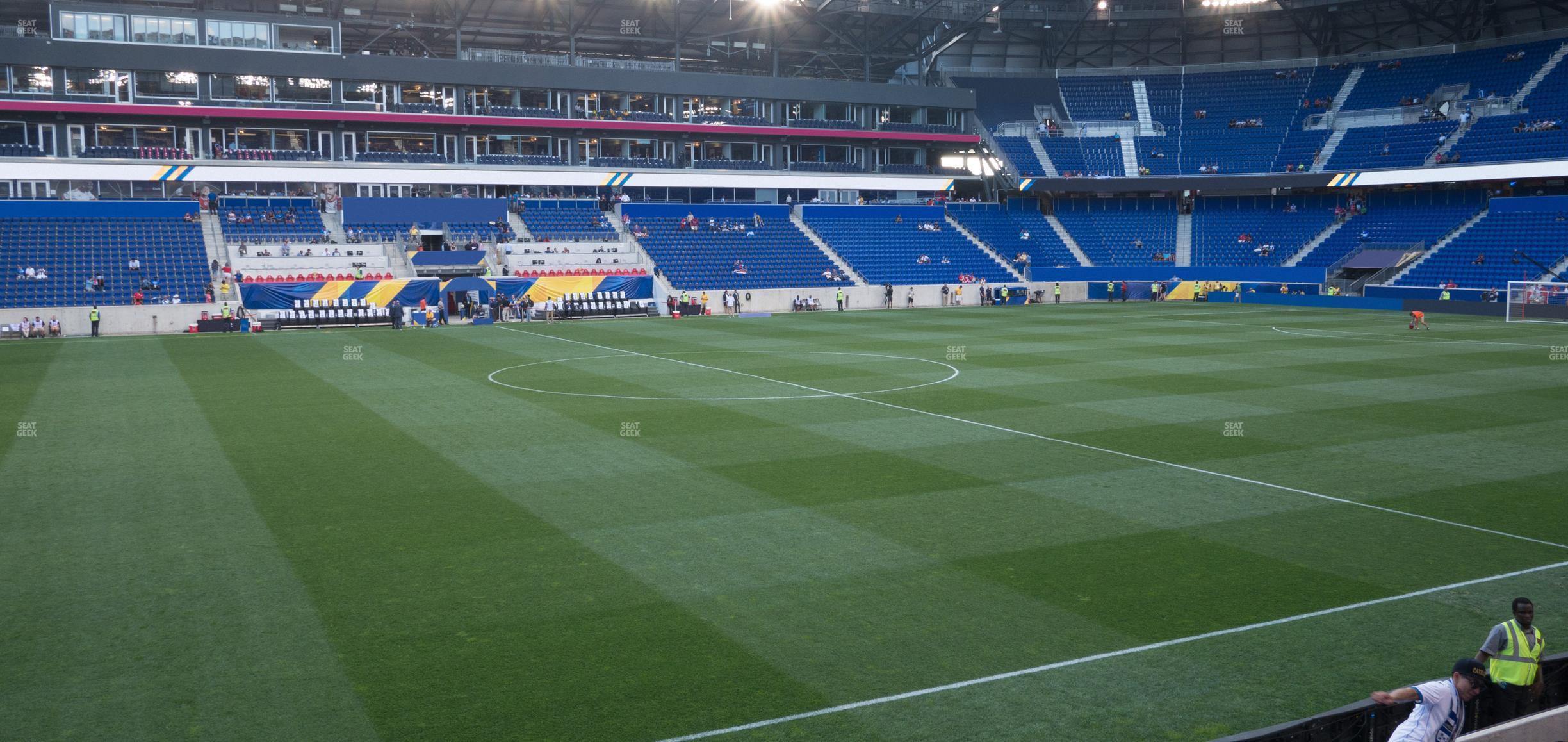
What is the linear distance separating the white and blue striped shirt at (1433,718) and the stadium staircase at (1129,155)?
7615cm

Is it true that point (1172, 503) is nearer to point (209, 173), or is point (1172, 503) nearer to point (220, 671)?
point (220, 671)

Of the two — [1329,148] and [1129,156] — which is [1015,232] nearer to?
[1129,156]

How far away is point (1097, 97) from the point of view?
8444 centimetres

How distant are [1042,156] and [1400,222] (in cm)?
2383

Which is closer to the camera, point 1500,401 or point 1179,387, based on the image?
point 1500,401

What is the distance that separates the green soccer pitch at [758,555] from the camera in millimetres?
9445

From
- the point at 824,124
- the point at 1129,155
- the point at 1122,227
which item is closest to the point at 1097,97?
the point at 1129,155

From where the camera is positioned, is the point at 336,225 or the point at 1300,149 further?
the point at 1300,149

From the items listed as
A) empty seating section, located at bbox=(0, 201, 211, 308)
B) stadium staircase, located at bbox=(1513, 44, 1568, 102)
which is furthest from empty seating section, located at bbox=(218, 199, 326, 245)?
stadium staircase, located at bbox=(1513, 44, 1568, 102)

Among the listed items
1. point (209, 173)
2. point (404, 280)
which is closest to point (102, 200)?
point (209, 173)

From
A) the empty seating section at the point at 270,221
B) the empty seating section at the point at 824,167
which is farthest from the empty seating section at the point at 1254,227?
the empty seating section at the point at 270,221

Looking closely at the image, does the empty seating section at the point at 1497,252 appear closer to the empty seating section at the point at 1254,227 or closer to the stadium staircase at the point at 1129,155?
the empty seating section at the point at 1254,227

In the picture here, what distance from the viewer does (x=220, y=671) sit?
9922 mm

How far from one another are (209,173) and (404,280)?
15001mm
